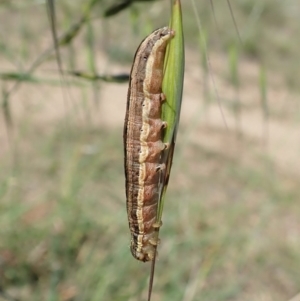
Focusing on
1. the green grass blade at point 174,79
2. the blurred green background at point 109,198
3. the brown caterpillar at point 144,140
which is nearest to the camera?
the green grass blade at point 174,79

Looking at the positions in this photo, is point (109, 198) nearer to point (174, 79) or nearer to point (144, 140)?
point (144, 140)

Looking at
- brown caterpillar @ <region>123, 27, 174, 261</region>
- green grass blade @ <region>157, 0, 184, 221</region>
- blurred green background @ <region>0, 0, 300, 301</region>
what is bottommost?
blurred green background @ <region>0, 0, 300, 301</region>

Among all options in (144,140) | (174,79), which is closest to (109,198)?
(144,140)

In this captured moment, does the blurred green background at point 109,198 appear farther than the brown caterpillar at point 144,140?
Yes

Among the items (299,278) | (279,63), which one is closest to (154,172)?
(299,278)

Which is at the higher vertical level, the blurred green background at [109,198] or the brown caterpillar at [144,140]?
the brown caterpillar at [144,140]
